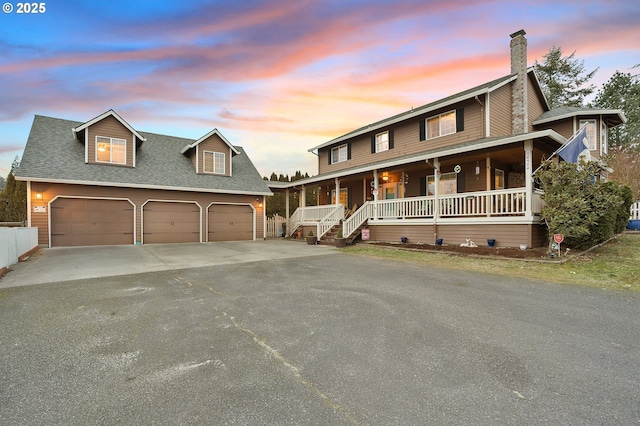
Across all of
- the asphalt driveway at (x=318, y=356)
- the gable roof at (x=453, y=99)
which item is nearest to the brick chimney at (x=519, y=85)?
the gable roof at (x=453, y=99)

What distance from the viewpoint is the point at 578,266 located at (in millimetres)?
7355

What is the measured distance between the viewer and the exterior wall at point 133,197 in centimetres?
1231

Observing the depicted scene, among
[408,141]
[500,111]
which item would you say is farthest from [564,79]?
[408,141]

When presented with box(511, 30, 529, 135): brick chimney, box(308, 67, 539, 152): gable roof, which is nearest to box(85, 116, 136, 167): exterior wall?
box(308, 67, 539, 152): gable roof

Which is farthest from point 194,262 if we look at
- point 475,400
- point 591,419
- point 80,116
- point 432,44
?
point 80,116

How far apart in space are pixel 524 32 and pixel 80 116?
2493 cm

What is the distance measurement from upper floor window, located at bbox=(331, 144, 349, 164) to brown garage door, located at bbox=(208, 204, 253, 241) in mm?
7211

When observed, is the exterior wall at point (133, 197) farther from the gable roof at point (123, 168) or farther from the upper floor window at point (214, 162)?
the upper floor window at point (214, 162)

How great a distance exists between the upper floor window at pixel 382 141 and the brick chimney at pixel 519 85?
639 cm

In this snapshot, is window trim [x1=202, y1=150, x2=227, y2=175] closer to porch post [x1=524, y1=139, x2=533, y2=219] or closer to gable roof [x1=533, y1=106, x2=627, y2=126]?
porch post [x1=524, y1=139, x2=533, y2=219]

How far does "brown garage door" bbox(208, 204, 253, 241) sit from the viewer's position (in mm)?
16922

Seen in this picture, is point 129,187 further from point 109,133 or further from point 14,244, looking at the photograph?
point 14,244

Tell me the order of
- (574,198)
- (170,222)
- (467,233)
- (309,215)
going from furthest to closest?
(309,215) < (170,222) < (467,233) < (574,198)

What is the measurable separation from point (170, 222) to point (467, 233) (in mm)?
14651
